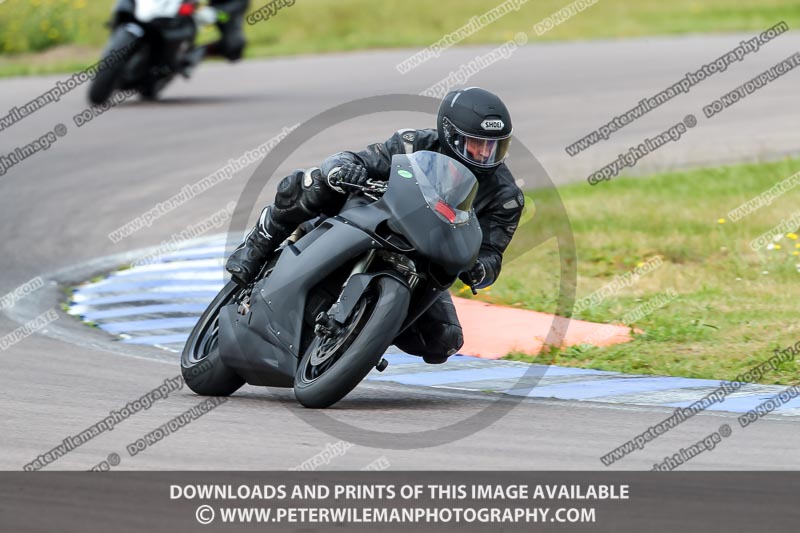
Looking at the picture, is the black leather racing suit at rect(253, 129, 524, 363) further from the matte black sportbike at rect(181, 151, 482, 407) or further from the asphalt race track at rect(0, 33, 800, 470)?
the asphalt race track at rect(0, 33, 800, 470)

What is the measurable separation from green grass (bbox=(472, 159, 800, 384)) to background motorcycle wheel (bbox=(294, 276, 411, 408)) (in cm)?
249

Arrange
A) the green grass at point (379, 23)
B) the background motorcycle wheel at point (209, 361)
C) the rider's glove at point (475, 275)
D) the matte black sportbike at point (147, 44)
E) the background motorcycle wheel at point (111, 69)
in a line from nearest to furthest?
the rider's glove at point (475, 275) → the background motorcycle wheel at point (209, 361) → the background motorcycle wheel at point (111, 69) → the matte black sportbike at point (147, 44) → the green grass at point (379, 23)

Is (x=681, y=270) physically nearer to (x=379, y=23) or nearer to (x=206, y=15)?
(x=206, y=15)

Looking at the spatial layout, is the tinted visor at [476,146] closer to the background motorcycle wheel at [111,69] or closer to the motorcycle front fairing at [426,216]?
the motorcycle front fairing at [426,216]

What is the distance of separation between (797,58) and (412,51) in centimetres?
684

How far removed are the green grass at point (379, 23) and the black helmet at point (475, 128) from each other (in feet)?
57.9

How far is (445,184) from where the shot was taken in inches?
281

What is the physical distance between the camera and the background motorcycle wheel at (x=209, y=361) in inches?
311

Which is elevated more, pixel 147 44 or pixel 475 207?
pixel 147 44

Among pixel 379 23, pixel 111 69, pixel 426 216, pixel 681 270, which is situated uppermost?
pixel 379 23

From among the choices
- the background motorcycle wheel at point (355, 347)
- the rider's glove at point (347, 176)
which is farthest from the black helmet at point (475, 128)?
the background motorcycle wheel at point (355, 347)

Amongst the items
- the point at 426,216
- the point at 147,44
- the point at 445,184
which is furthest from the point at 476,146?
the point at 147,44

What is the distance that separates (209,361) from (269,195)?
7.34 metres
